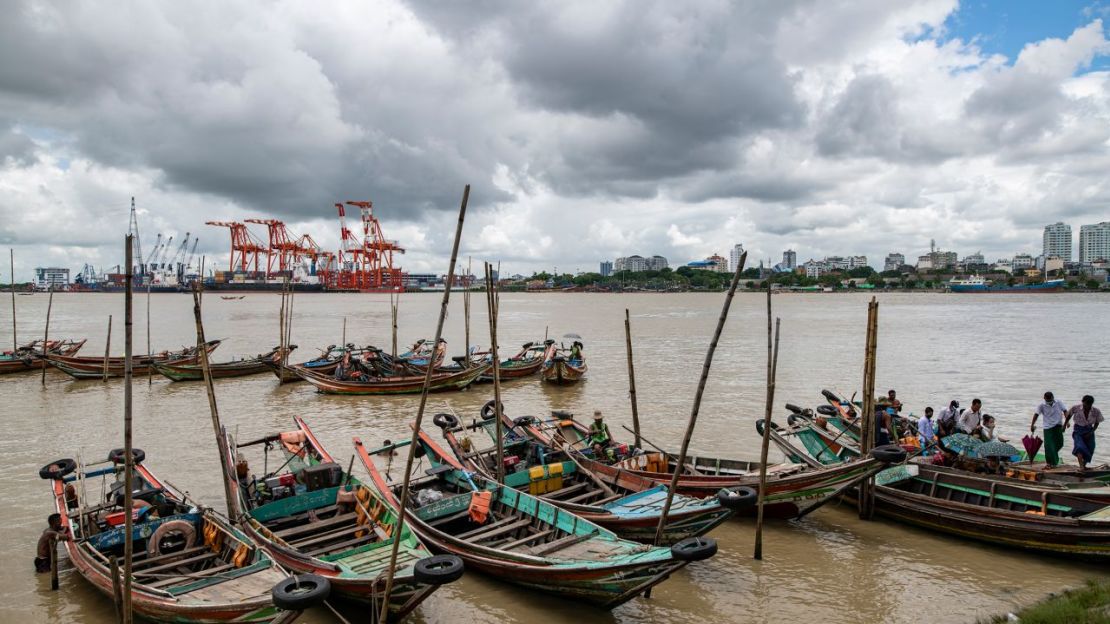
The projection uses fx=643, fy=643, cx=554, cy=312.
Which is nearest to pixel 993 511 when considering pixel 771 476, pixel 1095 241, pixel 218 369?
pixel 771 476

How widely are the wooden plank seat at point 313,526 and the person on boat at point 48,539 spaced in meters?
2.13

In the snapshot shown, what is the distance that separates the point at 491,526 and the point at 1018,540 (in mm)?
6237

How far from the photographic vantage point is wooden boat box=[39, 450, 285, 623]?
215 inches

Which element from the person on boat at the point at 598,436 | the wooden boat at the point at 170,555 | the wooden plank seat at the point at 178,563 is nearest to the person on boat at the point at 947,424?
the person on boat at the point at 598,436

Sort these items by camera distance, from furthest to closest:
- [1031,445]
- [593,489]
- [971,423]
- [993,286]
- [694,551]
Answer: [993,286]
[971,423]
[1031,445]
[593,489]
[694,551]

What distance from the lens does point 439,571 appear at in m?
4.95

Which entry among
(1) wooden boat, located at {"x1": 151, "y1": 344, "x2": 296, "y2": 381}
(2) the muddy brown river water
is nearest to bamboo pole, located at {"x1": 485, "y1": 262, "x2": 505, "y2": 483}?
(2) the muddy brown river water

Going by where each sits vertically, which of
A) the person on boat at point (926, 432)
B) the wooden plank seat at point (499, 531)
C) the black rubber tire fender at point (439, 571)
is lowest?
the wooden plank seat at point (499, 531)

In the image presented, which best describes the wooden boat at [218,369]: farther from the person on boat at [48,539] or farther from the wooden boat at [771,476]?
the wooden boat at [771,476]

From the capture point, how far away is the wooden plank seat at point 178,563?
6.31 m

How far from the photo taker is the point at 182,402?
19250 millimetres

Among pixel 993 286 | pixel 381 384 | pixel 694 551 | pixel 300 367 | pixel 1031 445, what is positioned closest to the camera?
pixel 694 551

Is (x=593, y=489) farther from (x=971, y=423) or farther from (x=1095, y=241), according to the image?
Result: (x=1095, y=241)

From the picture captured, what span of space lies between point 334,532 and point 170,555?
1597 mm
